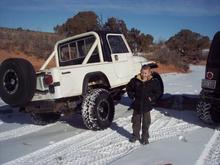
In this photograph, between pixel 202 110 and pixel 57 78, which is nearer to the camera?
pixel 57 78

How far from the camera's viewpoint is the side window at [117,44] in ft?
29.2

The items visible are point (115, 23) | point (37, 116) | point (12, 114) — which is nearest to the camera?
point (37, 116)

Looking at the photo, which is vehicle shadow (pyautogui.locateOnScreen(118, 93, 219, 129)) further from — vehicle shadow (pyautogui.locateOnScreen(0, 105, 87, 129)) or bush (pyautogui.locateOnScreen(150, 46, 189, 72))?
bush (pyautogui.locateOnScreen(150, 46, 189, 72))

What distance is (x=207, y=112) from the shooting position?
7520 millimetres

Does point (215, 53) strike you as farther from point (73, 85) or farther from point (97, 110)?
point (73, 85)

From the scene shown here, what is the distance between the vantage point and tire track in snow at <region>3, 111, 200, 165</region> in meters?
5.47

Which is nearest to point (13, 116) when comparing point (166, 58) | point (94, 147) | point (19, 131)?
point (19, 131)

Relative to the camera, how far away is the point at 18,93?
677cm

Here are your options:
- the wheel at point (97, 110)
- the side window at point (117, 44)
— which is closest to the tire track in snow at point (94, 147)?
the wheel at point (97, 110)

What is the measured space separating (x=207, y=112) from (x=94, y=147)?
2.80 metres

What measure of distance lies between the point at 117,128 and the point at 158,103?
320cm

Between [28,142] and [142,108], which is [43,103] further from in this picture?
[142,108]

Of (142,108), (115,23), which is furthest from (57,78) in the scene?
(115,23)

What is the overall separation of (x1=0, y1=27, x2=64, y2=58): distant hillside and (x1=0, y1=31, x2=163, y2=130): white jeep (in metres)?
19.0
